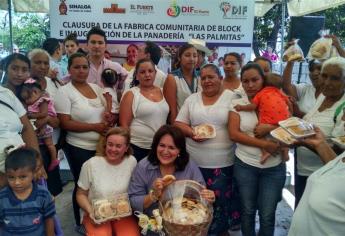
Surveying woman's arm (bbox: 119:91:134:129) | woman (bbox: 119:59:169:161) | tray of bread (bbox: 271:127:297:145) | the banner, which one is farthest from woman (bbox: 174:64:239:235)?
the banner

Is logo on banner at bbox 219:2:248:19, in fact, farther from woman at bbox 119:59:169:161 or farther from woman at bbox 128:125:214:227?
woman at bbox 128:125:214:227

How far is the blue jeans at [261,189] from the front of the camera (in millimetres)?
2891

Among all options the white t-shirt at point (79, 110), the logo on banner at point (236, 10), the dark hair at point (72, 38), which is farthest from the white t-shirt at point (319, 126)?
the dark hair at point (72, 38)

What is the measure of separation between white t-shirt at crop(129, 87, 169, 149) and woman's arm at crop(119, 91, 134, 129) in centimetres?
3

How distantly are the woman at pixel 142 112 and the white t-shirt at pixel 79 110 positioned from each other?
0.80 ft

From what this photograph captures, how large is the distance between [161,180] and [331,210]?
3.80 ft

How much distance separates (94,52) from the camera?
3.91 metres

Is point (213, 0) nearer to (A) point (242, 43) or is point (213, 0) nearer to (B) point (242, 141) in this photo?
(A) point (242, 43)

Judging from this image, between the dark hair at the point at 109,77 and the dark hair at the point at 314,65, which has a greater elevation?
the dark hair at the point at 314,65

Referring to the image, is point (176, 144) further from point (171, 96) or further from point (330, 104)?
point (330, 104)

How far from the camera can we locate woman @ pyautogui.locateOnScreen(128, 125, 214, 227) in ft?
9.00

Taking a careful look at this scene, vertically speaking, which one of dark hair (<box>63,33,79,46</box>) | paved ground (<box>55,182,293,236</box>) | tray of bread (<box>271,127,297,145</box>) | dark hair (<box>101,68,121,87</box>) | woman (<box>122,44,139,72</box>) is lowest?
paved ground (<box>55,182,293,236</box>)

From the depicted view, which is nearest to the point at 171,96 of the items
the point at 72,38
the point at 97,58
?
the point at 97,58

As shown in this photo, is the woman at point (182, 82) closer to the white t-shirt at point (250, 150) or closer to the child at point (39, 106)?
the white t-shirt at point (250, 150)
